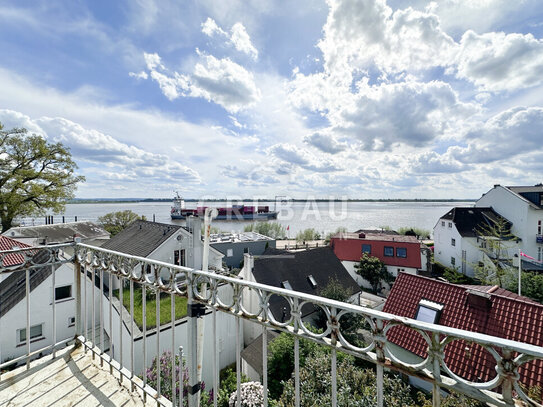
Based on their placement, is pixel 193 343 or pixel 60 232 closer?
pixel 193 343

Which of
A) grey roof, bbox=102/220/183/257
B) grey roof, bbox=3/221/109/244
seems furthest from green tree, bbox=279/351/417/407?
grey roof, bbox=3/221/109/244

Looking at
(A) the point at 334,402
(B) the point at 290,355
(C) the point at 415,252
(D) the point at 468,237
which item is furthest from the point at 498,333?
(D) the point at 468,237

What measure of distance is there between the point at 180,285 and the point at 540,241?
24577 mm

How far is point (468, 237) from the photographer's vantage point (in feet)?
62.5

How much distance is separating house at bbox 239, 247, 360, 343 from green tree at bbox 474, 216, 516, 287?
832 centimetres

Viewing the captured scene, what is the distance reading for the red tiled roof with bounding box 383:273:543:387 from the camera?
482 centimetres

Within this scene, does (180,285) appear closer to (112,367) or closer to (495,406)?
(112,367)

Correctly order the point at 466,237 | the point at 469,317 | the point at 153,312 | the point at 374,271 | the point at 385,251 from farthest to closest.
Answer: the point at 466,237 → the point at 385,251 → the point at 374,271 → the point at 153,312 → the point at 469,317

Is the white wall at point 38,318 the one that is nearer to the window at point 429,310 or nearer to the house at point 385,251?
the window at point 429,310

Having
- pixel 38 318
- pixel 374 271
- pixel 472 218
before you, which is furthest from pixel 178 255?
pixel 472 218

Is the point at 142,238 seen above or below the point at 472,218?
below

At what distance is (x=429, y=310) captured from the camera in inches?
262

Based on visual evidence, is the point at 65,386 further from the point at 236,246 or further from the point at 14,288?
the point at 236,246

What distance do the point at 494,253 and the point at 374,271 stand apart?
805cm
